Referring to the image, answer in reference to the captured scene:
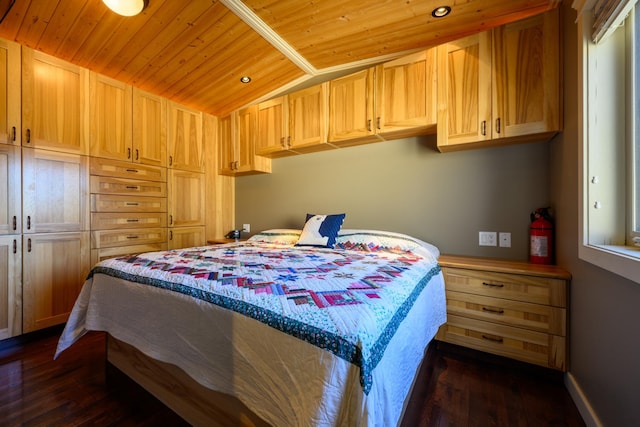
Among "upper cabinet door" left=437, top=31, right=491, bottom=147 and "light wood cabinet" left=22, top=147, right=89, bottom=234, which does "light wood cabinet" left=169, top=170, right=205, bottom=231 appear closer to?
"light wood cabinet" left=22, top=147, right=89, bottom=234

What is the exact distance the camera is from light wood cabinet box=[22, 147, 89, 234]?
6.92 ft

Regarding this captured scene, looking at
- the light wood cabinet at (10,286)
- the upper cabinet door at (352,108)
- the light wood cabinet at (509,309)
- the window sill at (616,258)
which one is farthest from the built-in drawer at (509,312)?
the light wood cabinet at (10,286)

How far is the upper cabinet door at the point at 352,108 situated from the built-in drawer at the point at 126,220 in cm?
215

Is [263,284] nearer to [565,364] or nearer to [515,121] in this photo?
[565,364]

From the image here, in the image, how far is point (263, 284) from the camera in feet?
3.72

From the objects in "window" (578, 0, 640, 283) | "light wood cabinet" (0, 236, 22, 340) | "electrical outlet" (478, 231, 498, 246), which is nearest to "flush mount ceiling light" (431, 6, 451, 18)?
"window" (578, 0, 640, 283)

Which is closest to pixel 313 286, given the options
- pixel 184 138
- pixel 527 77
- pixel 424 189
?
pixel 424 189

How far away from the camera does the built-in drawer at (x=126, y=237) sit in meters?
2.51

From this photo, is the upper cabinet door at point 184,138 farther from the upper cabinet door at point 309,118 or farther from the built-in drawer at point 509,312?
the built-in drawer at point 509,312

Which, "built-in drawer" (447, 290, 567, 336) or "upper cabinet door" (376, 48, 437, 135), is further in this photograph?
"upper cabinet door" (376, 48, 437, 135)

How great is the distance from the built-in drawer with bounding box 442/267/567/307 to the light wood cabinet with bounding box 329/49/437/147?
1182 mm

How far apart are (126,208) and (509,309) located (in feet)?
11.4

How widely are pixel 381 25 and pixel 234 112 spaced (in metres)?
1.99

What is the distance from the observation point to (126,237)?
106 inches
